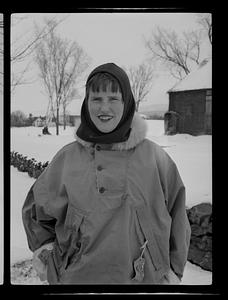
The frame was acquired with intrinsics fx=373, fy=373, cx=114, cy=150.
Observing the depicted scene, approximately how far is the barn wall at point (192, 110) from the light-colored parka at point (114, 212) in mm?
267

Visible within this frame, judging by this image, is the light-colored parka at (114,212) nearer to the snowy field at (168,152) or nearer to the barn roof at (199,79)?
the snowy field at (168,152)

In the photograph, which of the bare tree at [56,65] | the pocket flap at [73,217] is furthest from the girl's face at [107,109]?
the pocket flap at [73,217]

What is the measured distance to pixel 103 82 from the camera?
162 cm

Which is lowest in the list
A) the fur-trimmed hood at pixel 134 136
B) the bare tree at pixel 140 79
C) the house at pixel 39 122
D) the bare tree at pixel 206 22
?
the fur-trimmed hood at pixel 134 136

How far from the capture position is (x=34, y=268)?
175 centimetres

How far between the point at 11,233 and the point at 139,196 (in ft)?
2.22

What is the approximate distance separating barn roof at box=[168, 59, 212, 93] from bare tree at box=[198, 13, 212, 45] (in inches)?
5.5

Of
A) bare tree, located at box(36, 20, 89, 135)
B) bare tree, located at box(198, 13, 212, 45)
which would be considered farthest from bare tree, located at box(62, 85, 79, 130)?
bare tree, located at box(198, 13, 212, 45)

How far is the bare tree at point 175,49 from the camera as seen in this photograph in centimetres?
184

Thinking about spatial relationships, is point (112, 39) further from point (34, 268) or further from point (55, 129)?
point (34, 268)

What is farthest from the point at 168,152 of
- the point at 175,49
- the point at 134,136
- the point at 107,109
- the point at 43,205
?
the point at 43,205

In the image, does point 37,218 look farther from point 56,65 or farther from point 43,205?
point 56,65
